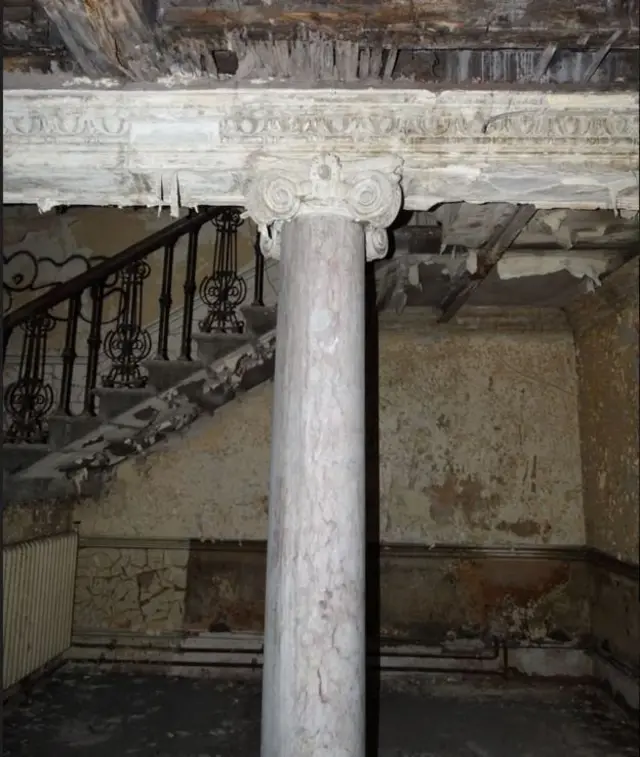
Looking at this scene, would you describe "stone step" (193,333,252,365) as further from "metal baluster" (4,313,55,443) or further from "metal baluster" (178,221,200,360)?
"metal baluster" (4,313,55,443)

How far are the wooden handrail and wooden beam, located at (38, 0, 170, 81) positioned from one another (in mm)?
2024

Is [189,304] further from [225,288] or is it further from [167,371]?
[167,371]

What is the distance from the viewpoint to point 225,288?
15.3 feet

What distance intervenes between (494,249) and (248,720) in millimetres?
3396

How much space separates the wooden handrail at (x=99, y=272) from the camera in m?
3.99

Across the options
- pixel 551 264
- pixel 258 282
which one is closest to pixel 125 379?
pixel 258 282

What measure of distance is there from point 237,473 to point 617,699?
130 inches

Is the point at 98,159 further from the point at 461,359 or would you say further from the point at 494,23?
the point at 461,359

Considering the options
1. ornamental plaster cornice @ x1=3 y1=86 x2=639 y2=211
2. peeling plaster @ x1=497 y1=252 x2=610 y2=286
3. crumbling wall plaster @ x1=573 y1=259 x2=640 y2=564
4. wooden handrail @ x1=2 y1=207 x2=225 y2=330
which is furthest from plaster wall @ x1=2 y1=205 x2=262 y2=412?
ornamental plaster cornice @ x1=3 y1=86 x2=639 y2=211

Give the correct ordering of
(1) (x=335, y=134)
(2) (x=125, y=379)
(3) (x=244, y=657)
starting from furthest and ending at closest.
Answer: (3) (x=244, y=657)
(2) (x=125, y=379)
(1) (x=335, y=134)

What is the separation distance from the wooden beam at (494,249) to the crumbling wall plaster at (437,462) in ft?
2.67

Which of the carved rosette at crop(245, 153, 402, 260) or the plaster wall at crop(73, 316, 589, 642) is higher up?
the carved rosette at crop(245, 153, 402, 260)

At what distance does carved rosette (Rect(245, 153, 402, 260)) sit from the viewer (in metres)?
2.37

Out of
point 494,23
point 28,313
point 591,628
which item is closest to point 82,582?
point 28,313
